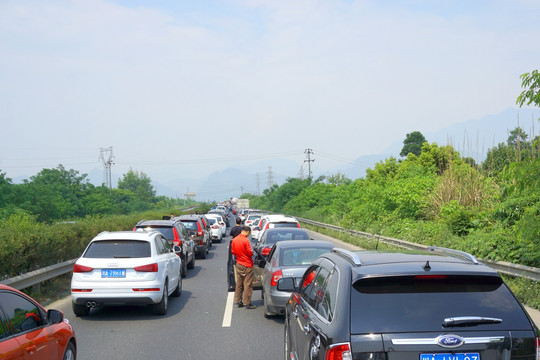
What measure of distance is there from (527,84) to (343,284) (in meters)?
7.86

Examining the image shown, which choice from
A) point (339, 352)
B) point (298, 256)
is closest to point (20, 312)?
point (339, 352)

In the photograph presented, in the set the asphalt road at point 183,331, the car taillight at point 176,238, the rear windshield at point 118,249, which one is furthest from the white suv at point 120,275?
the car taillight at point 176,238

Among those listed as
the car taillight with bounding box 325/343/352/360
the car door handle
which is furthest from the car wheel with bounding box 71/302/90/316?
the car taillight with bounding box 325/343/352/360

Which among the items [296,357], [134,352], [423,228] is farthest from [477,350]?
[423,228]

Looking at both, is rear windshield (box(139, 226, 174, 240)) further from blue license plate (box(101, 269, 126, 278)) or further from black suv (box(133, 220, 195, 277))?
blue license plate (box(101, 269, 126, 278))

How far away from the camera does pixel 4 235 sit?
12.4 metres

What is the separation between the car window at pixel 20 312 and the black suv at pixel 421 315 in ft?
8.41

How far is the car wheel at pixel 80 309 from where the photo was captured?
11016 mm

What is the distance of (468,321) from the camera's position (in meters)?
3.96

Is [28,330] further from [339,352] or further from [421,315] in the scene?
[421,315]

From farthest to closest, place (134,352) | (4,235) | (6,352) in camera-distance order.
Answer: (4,235)
(134,352)
(6,352)

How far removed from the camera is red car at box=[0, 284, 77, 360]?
4.90m

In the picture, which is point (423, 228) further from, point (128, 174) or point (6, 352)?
point (128, 174)

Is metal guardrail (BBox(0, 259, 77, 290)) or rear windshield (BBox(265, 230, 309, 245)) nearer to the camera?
metal guardrail (BBox(0, 259, 77, 290))
